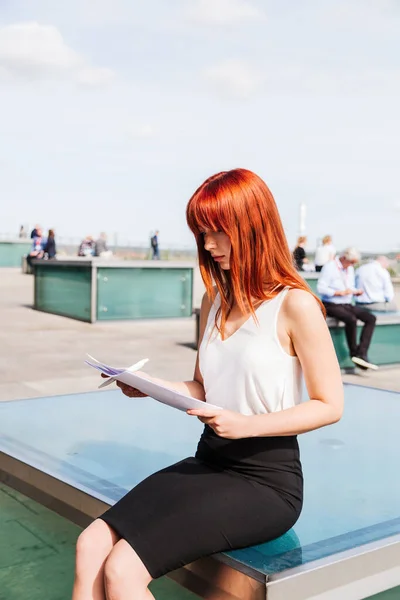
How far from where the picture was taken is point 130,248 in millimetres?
43875

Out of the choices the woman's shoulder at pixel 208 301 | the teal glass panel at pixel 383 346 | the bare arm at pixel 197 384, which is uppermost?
the woman's shoulder at pixel 208 301

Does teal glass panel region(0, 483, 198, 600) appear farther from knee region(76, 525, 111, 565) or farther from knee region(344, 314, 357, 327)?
knee region(344, 314, 357, 327)

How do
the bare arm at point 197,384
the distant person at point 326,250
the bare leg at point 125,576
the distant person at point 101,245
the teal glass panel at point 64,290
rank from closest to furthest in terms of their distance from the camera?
the bare leg at point 125,576
the bare arm at point 197,384
the teal glass panel at point 64,290
the distant person at point 326,250
the distant person at point 101,245

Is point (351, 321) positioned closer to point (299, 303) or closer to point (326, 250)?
point (326, 250)

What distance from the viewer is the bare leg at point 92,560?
87.8 inches

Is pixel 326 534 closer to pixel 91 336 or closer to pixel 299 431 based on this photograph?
pixel 299 431

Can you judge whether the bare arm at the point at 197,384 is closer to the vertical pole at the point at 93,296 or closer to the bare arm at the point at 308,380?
the bare arm at the point at 308,380

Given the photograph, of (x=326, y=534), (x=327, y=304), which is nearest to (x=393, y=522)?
(x=326, y=534)

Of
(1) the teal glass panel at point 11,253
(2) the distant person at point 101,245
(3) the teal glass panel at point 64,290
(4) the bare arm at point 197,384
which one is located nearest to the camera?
(4) the bare arm at point 197,384

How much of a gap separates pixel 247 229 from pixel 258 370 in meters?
0.47

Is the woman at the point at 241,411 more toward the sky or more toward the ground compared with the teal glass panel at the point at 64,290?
more toward the sky

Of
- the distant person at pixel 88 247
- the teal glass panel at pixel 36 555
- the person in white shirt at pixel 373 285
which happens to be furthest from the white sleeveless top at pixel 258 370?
the distant person at pixel 88 247

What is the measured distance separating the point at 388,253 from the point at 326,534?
30132 mm

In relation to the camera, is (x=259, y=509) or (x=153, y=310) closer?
(x=259, y=509)
